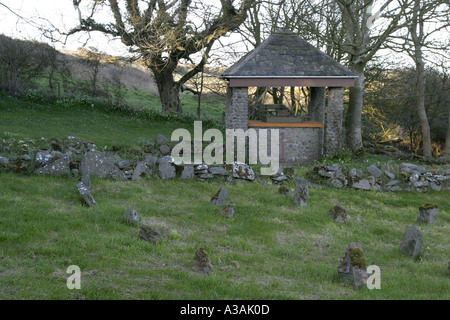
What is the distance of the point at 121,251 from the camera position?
6355mm

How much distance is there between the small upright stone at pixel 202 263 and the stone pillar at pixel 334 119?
1052 cm

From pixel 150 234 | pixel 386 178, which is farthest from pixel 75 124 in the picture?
pixel 150 234

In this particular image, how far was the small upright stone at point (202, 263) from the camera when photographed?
228 inches

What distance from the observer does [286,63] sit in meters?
15.1

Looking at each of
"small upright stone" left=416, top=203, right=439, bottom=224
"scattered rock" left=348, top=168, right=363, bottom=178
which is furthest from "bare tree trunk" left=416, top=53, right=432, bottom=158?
"small upright stone" left=416, top=203, right=439, bottom=224

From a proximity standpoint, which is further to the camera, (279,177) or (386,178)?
(386,178)

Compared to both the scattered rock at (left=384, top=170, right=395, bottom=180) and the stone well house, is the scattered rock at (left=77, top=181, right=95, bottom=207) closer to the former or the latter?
the stone well house

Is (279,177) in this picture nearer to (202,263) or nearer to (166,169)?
(166,169)

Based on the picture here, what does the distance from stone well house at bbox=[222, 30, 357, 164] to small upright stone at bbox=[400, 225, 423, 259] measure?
26.6 ft

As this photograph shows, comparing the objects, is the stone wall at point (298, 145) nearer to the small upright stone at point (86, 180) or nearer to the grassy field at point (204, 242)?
the grassy field at point (204, 242)

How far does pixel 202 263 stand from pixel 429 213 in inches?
224

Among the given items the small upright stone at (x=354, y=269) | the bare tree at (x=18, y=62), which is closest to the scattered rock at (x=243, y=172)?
the small upright stone at (x=354, y=269)

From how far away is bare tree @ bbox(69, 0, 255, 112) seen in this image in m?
17.9
